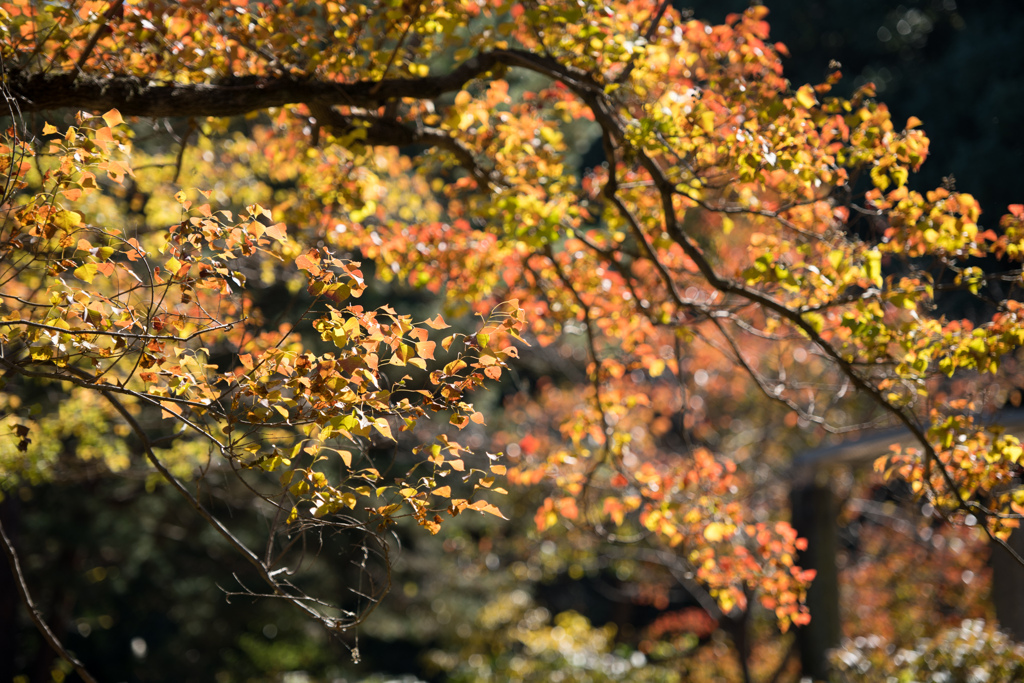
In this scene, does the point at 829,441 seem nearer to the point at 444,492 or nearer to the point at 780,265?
the point at 780,265

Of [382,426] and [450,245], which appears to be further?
[450,245]

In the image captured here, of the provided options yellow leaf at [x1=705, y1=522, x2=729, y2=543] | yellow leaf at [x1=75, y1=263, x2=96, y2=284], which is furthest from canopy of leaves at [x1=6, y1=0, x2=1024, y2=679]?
yellow leaf at [x1=705, y1=522, x2=729, y2=543]

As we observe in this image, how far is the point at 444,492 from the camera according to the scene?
1921mm

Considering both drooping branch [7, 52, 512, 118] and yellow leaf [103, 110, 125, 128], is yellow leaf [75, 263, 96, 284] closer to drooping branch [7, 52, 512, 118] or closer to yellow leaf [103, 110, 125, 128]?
yellow leaf [103, 110, 125, 128]

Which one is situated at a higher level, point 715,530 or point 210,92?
point 210,92

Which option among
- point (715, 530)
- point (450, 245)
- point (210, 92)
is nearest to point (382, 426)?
point (210, 92)

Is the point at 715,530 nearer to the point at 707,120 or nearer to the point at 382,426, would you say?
the point at 707,120

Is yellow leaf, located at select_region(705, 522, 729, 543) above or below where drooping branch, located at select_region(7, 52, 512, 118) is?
below

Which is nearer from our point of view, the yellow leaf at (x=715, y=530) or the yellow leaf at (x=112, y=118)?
the yellow leaf at (x=112, y=118)

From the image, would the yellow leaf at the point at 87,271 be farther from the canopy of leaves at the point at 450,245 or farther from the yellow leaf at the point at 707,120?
the yellow leaf at the point at 707,120

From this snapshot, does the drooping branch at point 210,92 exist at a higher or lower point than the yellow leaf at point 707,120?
lower

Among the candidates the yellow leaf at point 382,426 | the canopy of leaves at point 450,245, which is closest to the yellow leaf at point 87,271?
the canopy of leaves at point 450,245

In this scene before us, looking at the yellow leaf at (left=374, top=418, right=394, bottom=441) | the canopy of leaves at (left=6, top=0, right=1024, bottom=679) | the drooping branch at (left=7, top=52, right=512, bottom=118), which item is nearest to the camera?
the yellow leaf at (left=374, top=418, right=394, bottom=441)

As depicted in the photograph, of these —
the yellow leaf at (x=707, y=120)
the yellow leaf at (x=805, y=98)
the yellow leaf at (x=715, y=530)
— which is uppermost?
the yellow leaf at (x=805, y=98)
